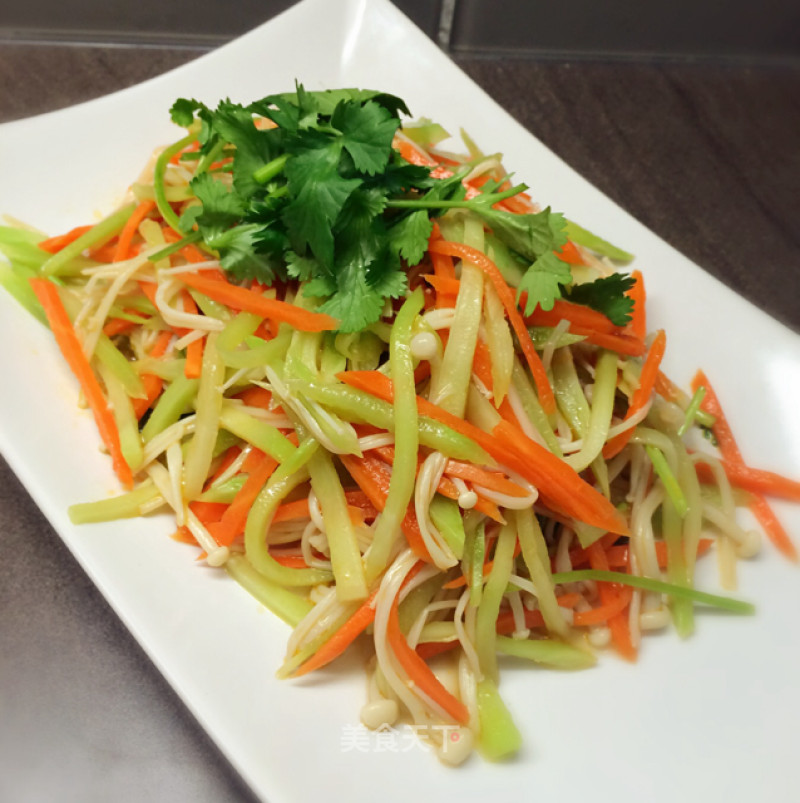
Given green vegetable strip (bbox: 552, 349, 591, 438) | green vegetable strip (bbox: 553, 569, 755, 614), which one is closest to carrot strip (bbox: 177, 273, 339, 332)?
green vegetable strip (bbox: 552, 349, 591, 438)

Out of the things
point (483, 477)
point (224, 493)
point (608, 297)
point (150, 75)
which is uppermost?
point (150, 75)

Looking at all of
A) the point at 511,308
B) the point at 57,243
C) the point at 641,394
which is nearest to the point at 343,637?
the point at 511,308

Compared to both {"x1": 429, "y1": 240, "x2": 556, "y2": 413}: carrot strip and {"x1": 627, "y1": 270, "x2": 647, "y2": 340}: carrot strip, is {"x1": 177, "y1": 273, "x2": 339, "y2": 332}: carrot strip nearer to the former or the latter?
{"x1": 429, "y1": 240, "x2": 556, "y2": 413}: carrot strip

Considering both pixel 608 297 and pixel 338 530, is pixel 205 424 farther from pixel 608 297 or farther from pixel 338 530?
pixel 608 297

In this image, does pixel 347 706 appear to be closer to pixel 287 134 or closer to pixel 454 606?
pixel 454 606

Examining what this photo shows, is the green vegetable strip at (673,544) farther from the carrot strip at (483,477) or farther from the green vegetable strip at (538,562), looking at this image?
the carrot strip at (483,477)

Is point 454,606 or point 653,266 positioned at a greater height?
point 653,266

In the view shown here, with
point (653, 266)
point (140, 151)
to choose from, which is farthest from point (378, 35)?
point (653, 266)
